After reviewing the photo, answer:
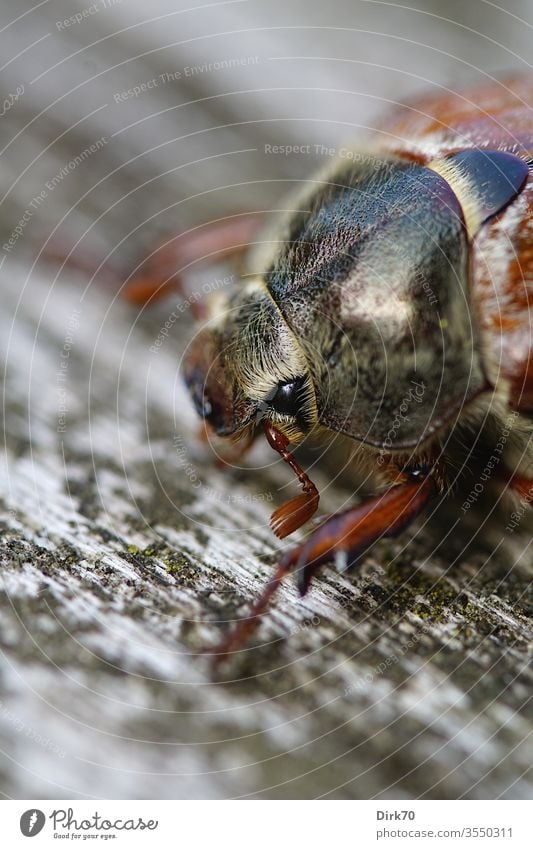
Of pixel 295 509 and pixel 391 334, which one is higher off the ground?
pixel 391 334

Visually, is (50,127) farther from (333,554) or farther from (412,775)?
(412,775)

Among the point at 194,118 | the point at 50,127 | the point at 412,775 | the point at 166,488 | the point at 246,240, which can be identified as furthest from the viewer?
the point at 194,118

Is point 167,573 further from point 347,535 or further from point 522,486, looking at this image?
point 522,486

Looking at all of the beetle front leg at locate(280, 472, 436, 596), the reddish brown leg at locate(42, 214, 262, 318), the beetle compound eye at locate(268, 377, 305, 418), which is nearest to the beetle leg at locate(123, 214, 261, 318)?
the reddish brown leg at locate(42, 214, 262, 318)

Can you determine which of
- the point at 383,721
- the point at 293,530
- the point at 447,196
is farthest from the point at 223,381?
the point at 383,721

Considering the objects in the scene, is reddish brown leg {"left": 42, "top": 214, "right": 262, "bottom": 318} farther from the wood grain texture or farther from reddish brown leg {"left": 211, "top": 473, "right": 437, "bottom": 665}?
reddish brown leg {"left": 211, "top": 473, "right": 437, "bottom": 665}
